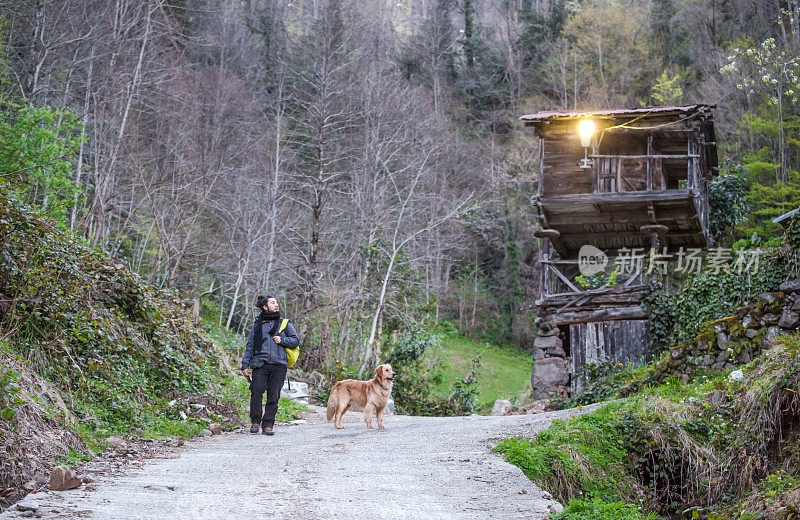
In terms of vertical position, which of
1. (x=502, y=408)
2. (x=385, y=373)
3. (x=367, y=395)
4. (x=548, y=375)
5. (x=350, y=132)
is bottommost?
(x=502, y=408)

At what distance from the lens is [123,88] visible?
24406mm

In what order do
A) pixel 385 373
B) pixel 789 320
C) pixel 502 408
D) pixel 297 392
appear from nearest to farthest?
pixel 385 373, pixel 789 320, pixel 297 392, pixel 502 408

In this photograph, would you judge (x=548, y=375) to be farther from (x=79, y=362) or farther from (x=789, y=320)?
(x=79, y=362)

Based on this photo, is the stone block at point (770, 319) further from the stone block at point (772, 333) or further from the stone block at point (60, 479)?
the stone block at point (60, 479)

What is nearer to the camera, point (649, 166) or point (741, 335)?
point (741, 335)

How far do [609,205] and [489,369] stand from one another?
1333 cm

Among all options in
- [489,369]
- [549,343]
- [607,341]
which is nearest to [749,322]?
[607,341]

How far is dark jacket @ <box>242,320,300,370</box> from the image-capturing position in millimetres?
10789

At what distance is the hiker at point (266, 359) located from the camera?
1086 cm

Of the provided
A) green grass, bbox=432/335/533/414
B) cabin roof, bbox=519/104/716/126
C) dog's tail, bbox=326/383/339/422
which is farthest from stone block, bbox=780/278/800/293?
green grass, bbox=432/335/533/414

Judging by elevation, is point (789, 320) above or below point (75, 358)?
above

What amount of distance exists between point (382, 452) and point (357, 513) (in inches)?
115

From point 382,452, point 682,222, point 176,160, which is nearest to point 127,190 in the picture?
point 176,160

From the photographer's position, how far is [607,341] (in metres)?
21.7
